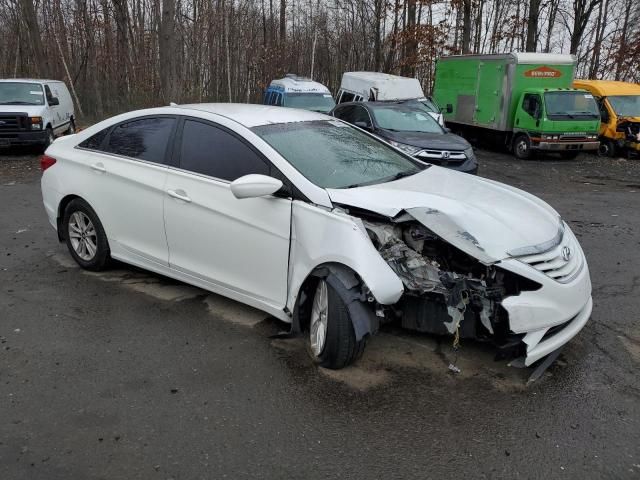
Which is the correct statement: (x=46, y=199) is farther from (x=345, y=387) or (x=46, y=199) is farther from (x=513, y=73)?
(x=513, y=73)

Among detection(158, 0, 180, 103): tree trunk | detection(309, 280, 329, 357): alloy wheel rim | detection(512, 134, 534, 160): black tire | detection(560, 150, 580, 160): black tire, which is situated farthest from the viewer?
detection(560, 150, 580, 160): black tire

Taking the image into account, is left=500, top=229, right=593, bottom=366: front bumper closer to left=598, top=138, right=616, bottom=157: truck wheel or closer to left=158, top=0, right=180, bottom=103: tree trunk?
left=598, top=138, right=616, bottom=157: truck wheel

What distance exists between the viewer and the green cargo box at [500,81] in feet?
54.7

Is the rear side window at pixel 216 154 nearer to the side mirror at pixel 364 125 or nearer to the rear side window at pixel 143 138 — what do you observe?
the rear side window at pixel 143 138

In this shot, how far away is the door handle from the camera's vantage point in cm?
436

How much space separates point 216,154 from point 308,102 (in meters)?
13.6

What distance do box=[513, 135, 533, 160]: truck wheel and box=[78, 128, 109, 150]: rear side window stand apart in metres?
13.5

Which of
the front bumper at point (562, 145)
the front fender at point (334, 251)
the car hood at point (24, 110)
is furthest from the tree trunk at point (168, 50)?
the front fender at point (334, 251)

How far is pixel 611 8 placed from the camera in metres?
39.2

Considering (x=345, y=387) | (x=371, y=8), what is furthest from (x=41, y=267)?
(x=371, y=8)

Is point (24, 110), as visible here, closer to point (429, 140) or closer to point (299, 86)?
point (299, 86)

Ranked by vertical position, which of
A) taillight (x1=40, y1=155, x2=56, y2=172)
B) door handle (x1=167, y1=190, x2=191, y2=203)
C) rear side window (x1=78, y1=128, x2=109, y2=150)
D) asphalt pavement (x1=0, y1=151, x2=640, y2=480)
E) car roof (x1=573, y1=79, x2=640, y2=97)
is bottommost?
asphalt pavement (x1=0, y1=151, x2=640, y2=480)

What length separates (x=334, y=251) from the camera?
11.7 feet

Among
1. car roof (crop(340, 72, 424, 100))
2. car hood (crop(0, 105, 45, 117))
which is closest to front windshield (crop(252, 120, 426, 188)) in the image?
car hood (crop(0, 105, 45, 117))
